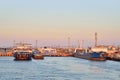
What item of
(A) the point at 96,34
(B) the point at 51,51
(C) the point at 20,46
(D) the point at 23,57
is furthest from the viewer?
(B) the point at 51,51

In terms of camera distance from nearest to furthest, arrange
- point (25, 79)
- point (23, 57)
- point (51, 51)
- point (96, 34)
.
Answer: point (25, 79) → point (23, 57) → point (96, 34) → point (51, 51)

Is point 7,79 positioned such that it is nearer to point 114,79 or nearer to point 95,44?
point 114,79

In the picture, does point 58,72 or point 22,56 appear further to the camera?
point 22,56

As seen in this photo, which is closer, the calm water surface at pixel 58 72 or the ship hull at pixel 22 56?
the calm water surface at pixel 58 72

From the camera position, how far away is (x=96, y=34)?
8775cm

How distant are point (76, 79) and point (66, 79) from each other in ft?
2.59

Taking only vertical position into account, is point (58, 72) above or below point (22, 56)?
below

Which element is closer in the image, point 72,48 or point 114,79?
point 114,79

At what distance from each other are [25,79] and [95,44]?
62.3 meters

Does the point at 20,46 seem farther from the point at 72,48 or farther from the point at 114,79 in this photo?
the point at 114,79

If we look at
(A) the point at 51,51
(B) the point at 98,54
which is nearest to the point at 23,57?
(B) the point at 98,54

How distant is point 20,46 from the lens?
102 metres

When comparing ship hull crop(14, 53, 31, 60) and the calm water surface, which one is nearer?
the calm water surface

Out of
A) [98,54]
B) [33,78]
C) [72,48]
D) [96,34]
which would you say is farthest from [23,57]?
[72,48]
